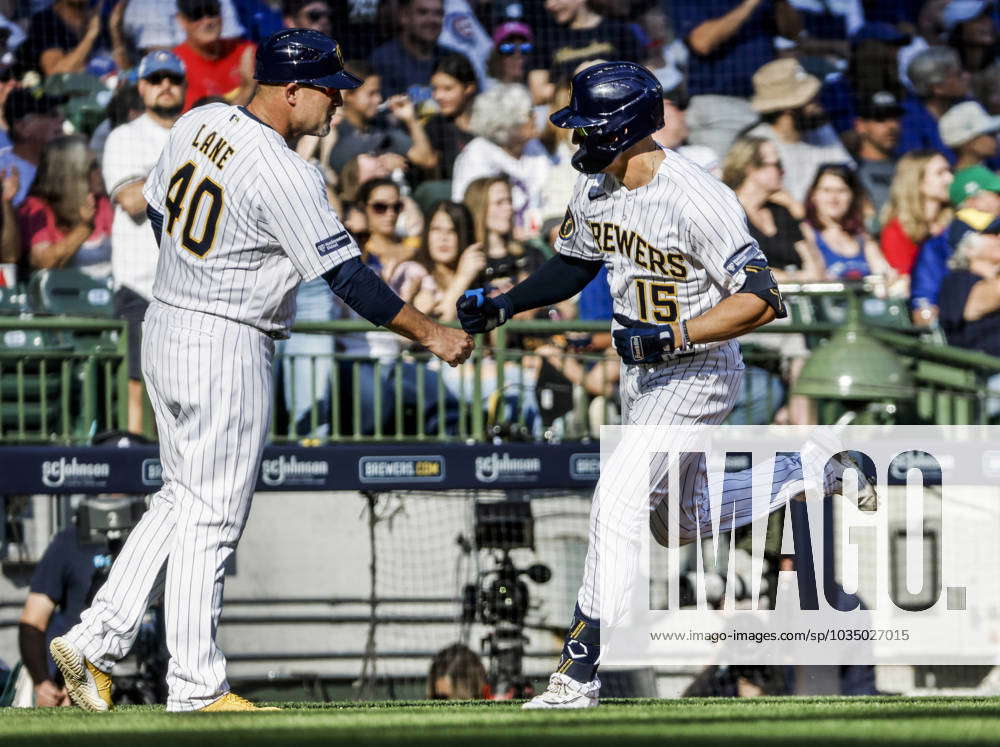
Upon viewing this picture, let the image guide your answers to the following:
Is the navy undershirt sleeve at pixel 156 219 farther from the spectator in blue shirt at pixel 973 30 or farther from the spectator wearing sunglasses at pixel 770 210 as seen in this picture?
the spectator in blue shirt at pixel 973 30

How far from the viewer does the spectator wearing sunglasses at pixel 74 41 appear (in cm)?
937

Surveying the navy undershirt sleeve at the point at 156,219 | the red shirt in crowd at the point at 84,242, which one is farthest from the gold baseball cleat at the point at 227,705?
the red shirt in crowd at the point at 84,242

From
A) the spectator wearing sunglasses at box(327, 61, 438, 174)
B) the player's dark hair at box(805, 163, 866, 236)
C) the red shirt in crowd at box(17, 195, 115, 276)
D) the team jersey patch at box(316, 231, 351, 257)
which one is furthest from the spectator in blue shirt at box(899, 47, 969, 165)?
the team jersey patch at box(316, 231, 351, 257)

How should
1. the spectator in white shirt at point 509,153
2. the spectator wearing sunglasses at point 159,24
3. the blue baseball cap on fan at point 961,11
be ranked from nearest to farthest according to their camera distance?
the spectator in white shirt at point 509,153
the spectator wearing sunglasses at point 159,24
the blue baseball cap on fan at point 961,11

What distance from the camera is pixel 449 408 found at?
320 inches

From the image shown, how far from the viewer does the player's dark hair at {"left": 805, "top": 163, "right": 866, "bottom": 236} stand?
9.32 meters

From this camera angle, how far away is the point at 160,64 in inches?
355

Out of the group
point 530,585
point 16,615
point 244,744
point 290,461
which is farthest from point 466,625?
point 244,744

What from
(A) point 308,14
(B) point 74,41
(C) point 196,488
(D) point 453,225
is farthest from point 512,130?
(C) point 196,488

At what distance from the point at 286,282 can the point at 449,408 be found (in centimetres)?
385

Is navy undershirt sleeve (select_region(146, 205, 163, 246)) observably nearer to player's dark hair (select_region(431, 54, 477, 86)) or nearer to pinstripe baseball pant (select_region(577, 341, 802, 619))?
pinstripe baseball pant (select_region(577, 341, 802, 619))

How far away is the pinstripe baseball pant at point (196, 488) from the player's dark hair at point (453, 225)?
4.47m

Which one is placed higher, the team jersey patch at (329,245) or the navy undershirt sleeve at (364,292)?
the team jersey patch at (329,245)

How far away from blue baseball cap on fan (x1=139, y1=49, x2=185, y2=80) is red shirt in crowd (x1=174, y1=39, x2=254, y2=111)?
0.13m
